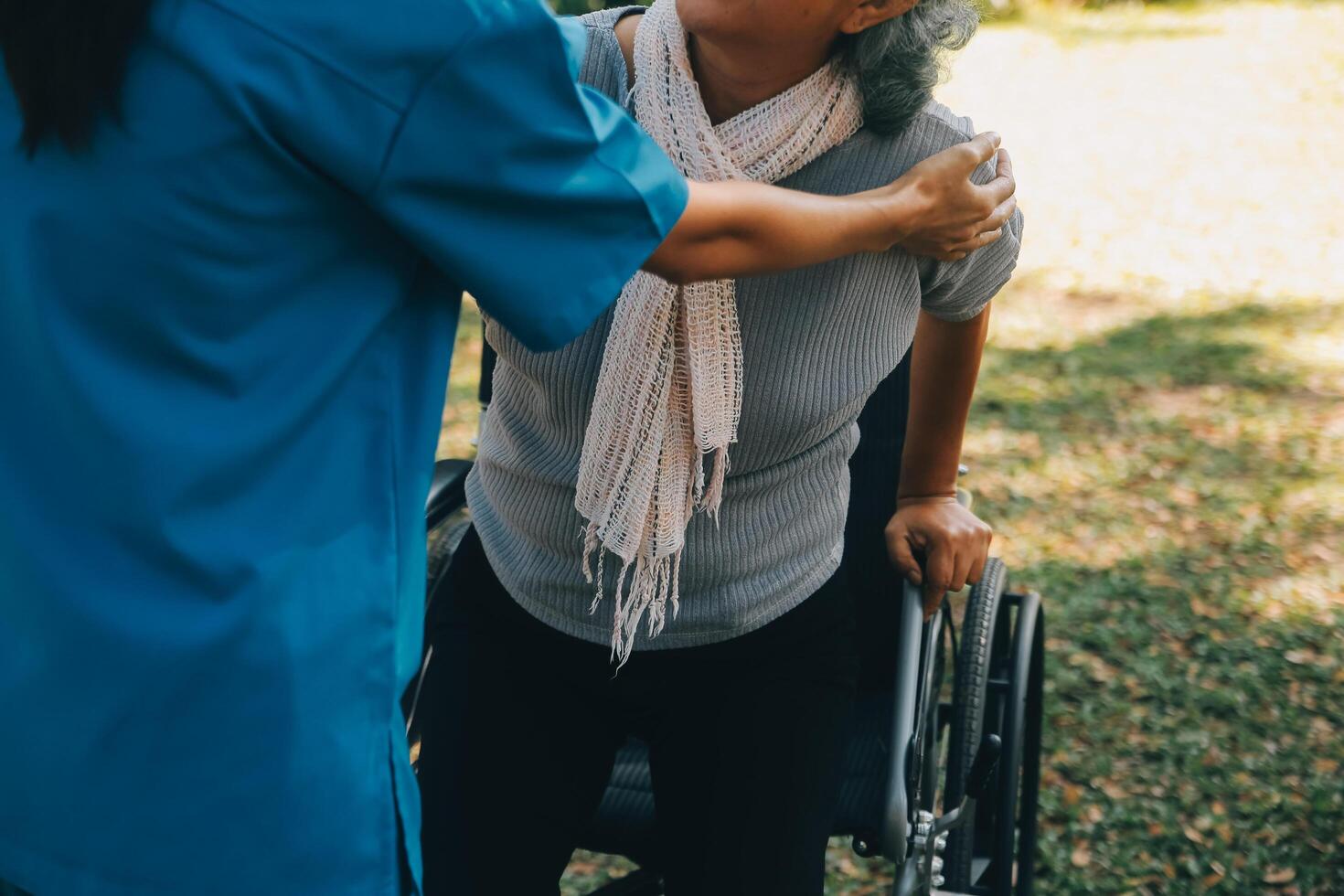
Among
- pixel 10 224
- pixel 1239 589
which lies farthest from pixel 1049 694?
pixel 10 224

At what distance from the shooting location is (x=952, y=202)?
1.56 m

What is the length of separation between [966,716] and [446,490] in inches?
35.5

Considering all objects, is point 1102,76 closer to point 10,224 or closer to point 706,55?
point 706,55

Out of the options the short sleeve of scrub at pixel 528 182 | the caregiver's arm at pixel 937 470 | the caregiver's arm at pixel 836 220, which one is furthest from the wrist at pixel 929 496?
the short sleeve of scrub at pixel 528 182

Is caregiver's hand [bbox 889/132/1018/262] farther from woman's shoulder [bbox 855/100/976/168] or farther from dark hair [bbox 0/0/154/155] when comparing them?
dark hair [bbox 0/0/154/155]

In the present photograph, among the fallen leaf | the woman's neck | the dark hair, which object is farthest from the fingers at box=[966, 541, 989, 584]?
the dark hair

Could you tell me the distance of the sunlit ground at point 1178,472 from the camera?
3.04 m

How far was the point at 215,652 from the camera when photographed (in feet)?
3.34

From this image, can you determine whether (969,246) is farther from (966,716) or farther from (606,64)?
(966,716)

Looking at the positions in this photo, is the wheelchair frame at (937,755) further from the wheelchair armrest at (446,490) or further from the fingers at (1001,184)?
the fingers at (1001,184)

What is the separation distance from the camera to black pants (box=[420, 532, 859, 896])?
5.31 ft

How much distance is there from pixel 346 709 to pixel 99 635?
0.19 metres

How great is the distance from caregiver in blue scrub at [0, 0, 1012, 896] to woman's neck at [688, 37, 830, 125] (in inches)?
21.1

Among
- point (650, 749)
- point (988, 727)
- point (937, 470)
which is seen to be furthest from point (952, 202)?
point (988, 727)
